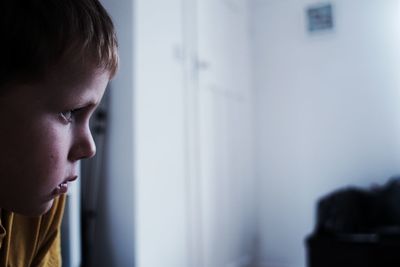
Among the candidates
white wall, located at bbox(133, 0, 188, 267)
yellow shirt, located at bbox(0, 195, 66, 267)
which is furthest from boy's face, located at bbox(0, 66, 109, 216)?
white wall, located at bbox(133, 0, 188, 267)

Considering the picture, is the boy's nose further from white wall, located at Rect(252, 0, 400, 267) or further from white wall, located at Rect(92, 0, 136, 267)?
white wall, located at Rect(252, 0, 400, 267)

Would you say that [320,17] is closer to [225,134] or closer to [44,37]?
[225,134]

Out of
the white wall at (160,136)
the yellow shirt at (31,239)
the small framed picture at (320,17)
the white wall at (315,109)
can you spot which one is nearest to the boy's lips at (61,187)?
the yellow shirt at (31,239)

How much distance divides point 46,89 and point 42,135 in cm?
4

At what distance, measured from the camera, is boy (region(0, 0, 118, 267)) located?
0.30m

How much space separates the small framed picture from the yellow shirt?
1839mm

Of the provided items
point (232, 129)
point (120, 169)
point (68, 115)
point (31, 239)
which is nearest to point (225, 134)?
point (232, 129)

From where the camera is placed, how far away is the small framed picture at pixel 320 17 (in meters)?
1.95

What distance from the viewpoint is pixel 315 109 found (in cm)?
201

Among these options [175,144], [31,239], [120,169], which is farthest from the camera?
[175,144]

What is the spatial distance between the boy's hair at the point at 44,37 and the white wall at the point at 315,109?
1.81 m

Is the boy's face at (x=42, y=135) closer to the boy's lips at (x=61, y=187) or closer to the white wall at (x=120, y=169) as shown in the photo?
the boy's lips at (x=61, y=187)

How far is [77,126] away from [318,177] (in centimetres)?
183

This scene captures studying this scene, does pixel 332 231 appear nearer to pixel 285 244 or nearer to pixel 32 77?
pixel 285 244
